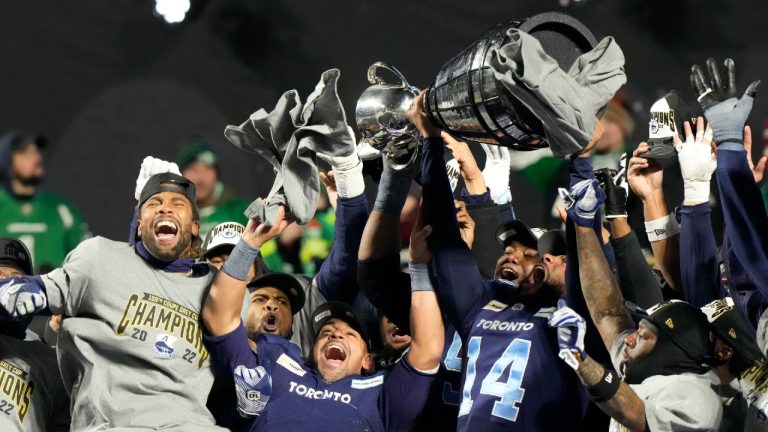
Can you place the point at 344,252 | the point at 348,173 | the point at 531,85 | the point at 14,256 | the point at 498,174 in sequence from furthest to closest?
the point at 498,174
the point at 14,256
the point at 344,252
the point at 348,173
the point at 531,85

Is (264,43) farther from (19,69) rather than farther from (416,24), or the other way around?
(19,69)

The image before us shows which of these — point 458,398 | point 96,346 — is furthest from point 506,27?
point 96,346

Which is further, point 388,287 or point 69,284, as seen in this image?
point 388,287

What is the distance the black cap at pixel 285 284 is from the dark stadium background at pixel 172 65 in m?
1.70

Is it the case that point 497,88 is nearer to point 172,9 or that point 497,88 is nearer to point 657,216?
point 657,216

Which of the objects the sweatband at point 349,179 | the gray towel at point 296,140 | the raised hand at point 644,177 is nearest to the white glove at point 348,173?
the sweatband at point 349,179

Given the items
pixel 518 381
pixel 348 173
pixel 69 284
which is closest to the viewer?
pixel 518 381

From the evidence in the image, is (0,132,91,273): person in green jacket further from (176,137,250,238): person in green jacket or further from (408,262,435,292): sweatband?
(408,262,435,292): sweatband

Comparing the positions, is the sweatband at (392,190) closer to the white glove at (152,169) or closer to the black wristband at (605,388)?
the white glove at (152,169)

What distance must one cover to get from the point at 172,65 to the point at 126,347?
2.80 metres

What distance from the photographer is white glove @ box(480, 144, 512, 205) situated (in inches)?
172

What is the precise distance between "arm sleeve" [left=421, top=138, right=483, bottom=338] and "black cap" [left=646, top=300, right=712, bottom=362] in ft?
1.87

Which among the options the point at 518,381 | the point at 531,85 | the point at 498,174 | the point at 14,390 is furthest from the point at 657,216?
the point at 14,390

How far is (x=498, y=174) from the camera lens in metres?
4.41
